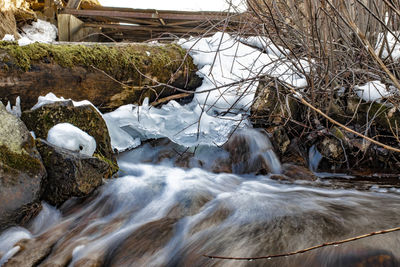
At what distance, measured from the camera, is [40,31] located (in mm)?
7926

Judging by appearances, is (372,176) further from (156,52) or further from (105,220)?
(156,52)

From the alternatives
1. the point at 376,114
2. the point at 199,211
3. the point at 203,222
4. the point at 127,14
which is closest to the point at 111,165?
the point at 199,211

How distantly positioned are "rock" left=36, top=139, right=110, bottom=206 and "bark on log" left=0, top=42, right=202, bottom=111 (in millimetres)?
709

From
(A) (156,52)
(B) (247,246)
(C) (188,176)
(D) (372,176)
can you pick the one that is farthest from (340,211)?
(A) (156,52)

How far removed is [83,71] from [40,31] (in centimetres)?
561

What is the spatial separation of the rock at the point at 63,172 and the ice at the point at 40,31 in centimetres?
622

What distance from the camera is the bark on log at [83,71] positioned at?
295cm

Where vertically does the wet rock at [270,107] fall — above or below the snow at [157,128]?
above

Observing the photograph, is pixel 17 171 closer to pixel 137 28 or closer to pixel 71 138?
pixel 71 138

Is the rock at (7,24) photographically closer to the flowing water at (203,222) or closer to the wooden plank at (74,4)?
the wooden plank at (74,4)

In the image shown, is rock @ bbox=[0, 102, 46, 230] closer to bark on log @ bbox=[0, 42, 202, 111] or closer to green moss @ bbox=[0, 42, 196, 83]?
bark on log @ bbox=[0, 42, 202, 111]

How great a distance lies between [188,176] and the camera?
3092mm

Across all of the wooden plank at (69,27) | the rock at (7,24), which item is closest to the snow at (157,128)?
the rock at (7,24)

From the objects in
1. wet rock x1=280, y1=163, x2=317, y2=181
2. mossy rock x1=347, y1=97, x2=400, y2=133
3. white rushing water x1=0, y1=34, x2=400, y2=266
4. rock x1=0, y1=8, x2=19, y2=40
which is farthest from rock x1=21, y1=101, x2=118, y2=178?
rock x1=0, y1=8, x2=19, y2=40
